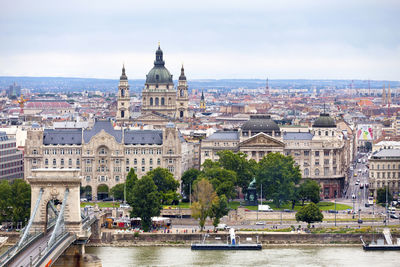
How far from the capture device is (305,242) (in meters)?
86.7

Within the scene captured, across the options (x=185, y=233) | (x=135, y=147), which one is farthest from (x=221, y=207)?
(x=135, y=147)

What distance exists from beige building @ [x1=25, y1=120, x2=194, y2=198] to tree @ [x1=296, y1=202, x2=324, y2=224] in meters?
22.7

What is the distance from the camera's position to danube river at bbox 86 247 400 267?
78.0 meters

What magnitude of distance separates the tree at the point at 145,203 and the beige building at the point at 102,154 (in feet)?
64.4

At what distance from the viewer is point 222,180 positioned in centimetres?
10150

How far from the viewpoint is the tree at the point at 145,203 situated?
293 ft

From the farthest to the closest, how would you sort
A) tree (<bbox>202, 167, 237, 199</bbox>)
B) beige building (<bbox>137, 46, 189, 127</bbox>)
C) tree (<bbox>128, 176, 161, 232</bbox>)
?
beige building (<bbox>137, 46, 189, 127</bbox>), tree (<bbox>202, 167, 237, 199</bbox>), tree (<bbox>128, 176, 161, 232</bbox>)

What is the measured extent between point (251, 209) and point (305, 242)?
13.5 metres

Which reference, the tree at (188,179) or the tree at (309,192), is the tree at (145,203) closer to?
the tree at (188,179)

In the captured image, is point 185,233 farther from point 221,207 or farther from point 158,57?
point 158,57

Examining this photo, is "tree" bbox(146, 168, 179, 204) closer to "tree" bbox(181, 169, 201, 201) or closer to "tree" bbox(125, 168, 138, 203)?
"tree" bbox(125, 168, 138, 203)

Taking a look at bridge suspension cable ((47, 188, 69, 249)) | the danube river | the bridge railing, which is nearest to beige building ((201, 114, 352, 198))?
the danube river

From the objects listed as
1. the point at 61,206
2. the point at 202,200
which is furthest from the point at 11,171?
the point at 61,206

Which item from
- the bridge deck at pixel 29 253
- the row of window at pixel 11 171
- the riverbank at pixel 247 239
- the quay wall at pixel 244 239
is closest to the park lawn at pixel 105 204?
the row of window at pixel 11 171
